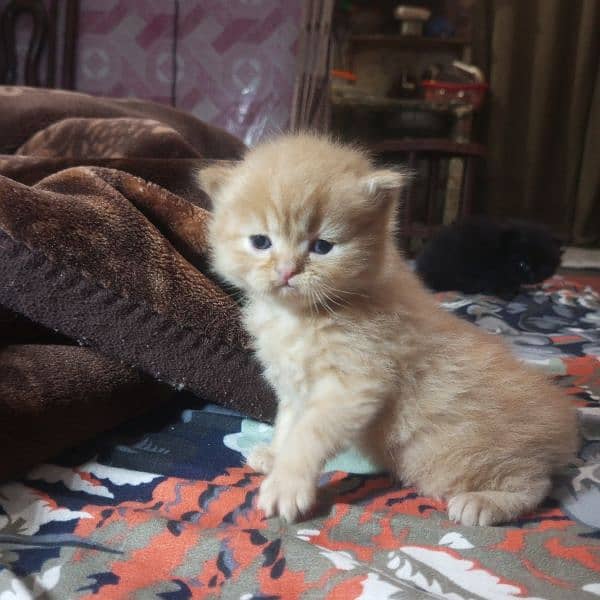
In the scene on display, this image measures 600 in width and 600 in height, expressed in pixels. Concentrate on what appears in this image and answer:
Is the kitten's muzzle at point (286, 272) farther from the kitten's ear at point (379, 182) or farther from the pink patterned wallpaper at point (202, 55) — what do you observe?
the pink patterned wallpaper at point (202, 55)

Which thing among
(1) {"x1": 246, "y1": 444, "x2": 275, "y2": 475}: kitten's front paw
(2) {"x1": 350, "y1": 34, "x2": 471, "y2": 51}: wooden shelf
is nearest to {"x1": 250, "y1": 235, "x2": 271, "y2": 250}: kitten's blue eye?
(1) {"x1": 246, "y1": 444, "x2": 275, "y2": 475}: kitten's front paw

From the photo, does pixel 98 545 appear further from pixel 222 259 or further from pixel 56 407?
pixel 222 259

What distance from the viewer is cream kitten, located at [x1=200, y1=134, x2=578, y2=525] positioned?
0.82m

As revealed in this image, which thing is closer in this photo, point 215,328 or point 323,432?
point 323,432

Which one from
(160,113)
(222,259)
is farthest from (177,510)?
(160,113)

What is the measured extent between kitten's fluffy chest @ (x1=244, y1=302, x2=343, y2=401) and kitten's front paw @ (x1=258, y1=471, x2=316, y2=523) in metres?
0.15

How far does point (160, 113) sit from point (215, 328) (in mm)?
1221

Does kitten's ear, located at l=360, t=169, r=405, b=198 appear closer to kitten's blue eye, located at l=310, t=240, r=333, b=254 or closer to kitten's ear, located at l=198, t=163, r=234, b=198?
kitten's blue eye, located at l=310, t=240, r=333, b=254

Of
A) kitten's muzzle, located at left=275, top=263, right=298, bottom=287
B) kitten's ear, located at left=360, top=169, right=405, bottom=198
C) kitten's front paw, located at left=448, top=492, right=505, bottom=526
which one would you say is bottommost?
kitten's front paw, located at left=448, top=492, right=505, bottom=526

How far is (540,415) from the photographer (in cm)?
88

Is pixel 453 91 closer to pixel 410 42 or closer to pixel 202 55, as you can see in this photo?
pixel 410 42

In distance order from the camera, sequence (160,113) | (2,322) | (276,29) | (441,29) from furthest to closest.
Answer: (441,29)
(276,29)
(160,113)
(2,322)

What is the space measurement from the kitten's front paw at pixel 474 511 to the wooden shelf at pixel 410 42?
3.83 m

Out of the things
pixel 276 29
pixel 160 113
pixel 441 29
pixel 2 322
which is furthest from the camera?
pixel 441 29
